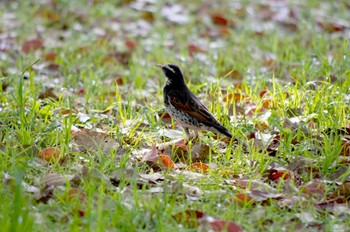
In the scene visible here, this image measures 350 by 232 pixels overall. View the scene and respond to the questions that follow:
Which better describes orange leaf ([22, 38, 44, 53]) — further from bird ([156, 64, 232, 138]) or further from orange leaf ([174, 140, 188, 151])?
orange leaf ([174, 140, 188, 151])

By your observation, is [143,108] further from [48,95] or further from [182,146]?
[182,146]

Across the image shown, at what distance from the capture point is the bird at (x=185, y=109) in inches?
230

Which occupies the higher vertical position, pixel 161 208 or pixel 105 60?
pixel 161 208

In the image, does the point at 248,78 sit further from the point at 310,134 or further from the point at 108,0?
the point at 108,0

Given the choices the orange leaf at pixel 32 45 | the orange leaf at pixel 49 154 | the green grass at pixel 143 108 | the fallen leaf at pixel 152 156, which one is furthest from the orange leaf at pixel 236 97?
the orange leaf at pixel 32 45

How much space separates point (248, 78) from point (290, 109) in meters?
1.40

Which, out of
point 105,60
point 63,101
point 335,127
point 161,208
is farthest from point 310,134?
point 105,60

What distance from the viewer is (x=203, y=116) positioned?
5887mm

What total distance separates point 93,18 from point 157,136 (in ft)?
17.3

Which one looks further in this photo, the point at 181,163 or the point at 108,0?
the point at 108,0

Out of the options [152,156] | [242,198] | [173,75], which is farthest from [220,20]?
[242,198]

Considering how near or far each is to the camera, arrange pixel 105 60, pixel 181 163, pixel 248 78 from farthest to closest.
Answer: pixel 105 60 → pixel 248 78 → pixel 181 163

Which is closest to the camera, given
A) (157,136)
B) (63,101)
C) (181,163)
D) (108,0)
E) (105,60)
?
(181,163)

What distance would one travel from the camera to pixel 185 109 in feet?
19.8
